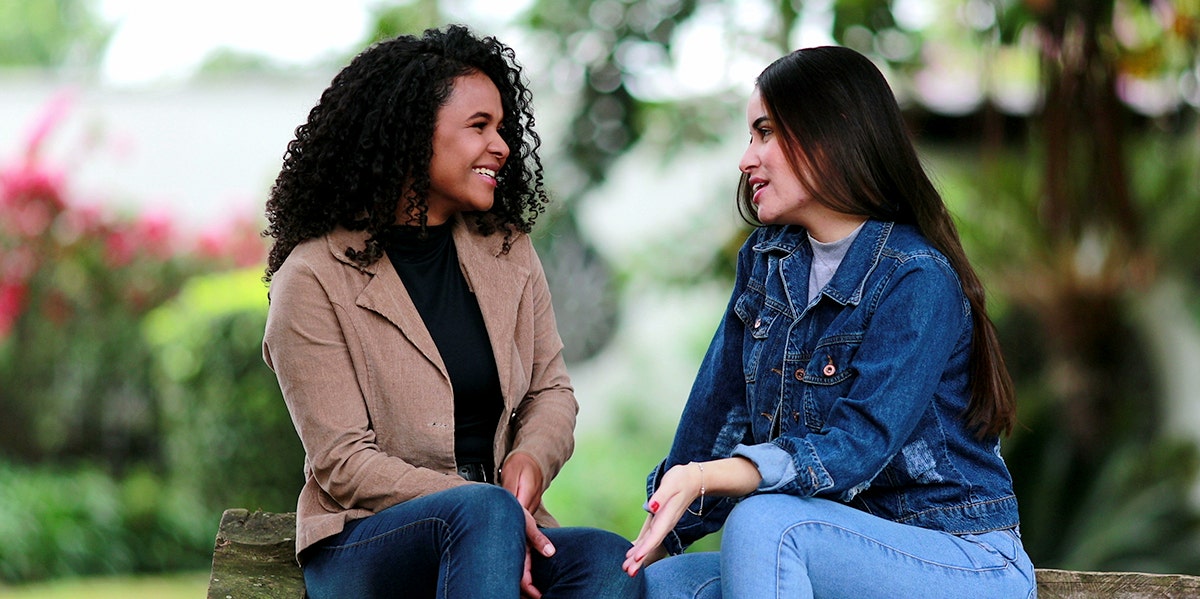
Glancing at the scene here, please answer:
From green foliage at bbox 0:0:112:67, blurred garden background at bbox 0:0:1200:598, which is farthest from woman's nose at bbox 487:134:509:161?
green foliage at bbox 0:0:112:67

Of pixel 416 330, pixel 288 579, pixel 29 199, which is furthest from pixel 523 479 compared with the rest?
pixel 29 199

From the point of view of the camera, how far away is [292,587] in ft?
7.98

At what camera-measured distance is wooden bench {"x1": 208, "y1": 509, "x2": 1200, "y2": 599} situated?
94.7 inches

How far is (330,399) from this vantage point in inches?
92.4

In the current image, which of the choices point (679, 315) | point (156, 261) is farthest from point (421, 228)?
point (156, 261)

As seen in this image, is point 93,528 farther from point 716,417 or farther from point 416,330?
point 716,417

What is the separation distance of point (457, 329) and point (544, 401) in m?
0.22

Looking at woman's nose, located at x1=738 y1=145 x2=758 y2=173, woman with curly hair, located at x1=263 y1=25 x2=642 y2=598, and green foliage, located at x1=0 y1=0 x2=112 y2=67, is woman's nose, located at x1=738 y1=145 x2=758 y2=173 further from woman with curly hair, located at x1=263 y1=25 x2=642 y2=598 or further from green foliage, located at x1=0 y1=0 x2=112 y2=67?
green foliage, located at x1=0 y1=0 x2=112 y2=67

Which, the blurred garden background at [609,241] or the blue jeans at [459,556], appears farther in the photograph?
the blurred garden background at [609,241]

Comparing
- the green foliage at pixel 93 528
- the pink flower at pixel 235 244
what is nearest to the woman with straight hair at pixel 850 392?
the green foliage at pixel 93 528

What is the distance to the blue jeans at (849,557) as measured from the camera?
6.43ft

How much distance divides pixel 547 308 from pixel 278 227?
53 cm

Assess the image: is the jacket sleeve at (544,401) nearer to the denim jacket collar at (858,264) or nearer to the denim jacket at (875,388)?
the denim jacket at (875,388)

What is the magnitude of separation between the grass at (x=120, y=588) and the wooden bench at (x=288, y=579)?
383cm
